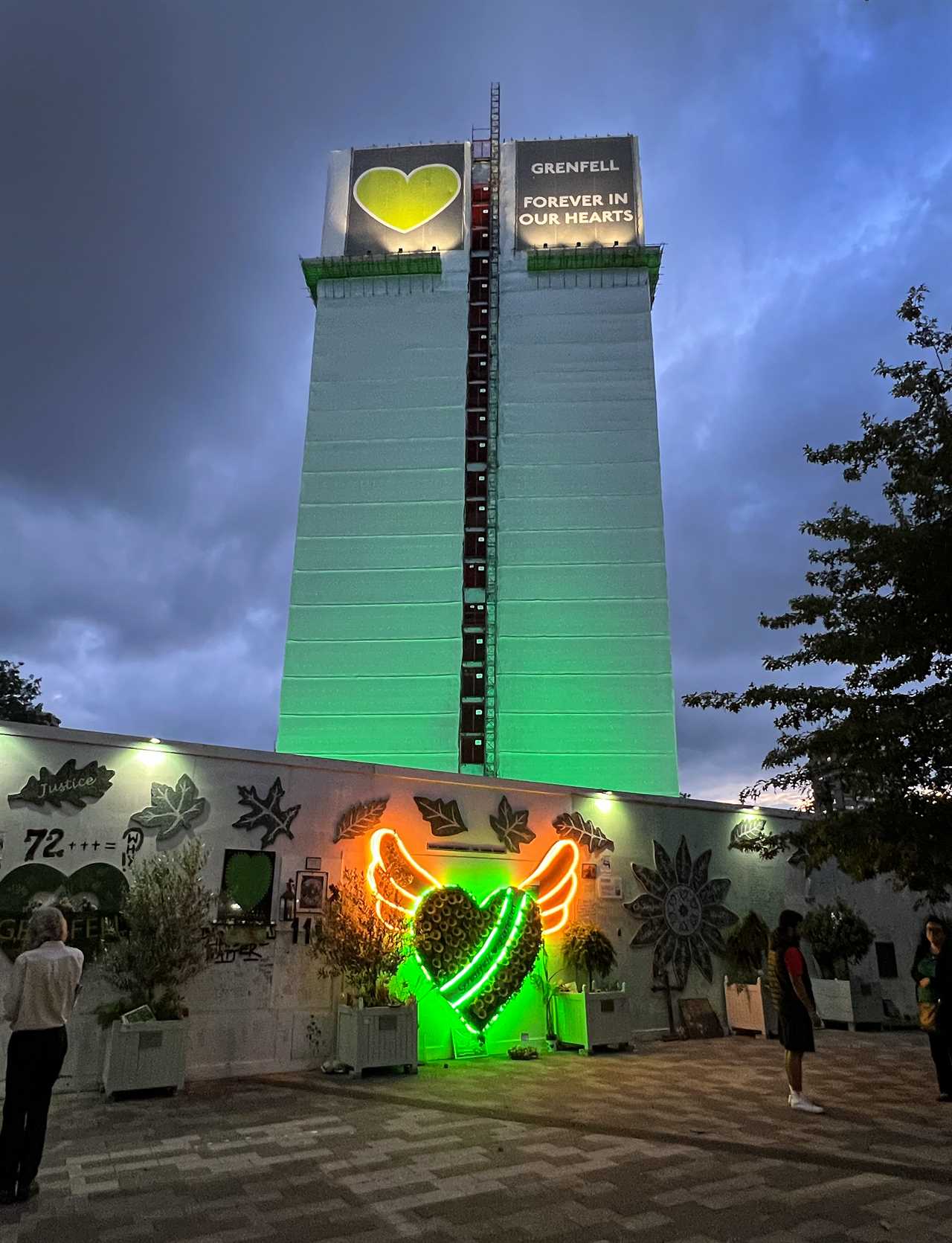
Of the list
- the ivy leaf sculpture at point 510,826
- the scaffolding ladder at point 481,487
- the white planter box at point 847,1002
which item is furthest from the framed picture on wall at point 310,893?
the scaffolding ladder at point 481,487

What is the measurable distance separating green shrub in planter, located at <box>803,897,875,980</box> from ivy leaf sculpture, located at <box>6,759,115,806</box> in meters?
11.4

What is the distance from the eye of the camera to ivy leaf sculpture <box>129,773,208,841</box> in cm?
943

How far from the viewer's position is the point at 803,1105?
7.18 m

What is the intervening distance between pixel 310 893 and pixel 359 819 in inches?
43.6

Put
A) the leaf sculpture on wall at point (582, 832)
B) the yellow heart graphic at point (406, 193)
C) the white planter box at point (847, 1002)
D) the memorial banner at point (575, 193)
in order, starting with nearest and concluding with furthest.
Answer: the leaf sculpture on wall at point (582, 832) → the white planter box at point (847, 1002) → the memorial banner at point (575, 193) → the yellow heart graphic at point (406, 193)

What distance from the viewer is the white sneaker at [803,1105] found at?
708 cm

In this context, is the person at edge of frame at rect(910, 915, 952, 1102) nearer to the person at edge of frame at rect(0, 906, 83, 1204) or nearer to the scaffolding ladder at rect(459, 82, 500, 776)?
the person at edge of frame at rect(0, 906, 83, 1204)

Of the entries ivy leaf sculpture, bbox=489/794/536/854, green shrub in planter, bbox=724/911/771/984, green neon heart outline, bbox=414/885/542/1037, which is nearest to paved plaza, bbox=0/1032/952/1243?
green neon heart outline, bbox=414/885/542/1037

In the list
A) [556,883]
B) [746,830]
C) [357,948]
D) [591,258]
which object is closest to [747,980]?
[746,830]

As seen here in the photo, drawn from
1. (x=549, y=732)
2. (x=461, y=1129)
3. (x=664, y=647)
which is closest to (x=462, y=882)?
(x=461, y=1129)

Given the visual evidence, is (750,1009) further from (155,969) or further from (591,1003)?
(155,969)

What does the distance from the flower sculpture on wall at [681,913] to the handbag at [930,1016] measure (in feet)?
18.0

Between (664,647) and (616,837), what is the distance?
17610mm

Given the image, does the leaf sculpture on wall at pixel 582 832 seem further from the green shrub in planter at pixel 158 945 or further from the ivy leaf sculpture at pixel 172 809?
the green shrub in planter at pixel 158 945
